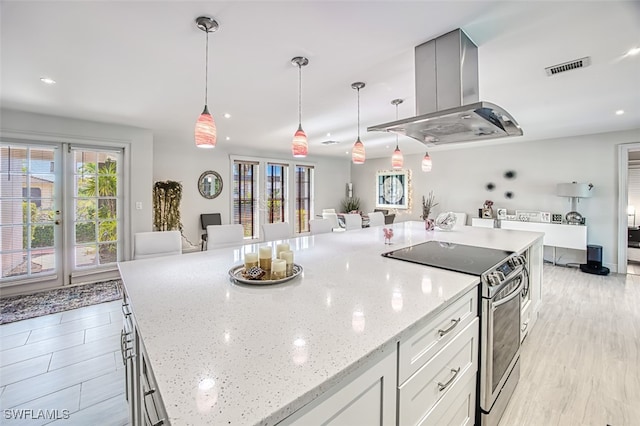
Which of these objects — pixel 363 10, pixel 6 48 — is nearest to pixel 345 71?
pixel 363 10

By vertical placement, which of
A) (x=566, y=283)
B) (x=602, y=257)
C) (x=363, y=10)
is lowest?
(x=566, y=283)

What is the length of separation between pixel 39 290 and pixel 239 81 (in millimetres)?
4108

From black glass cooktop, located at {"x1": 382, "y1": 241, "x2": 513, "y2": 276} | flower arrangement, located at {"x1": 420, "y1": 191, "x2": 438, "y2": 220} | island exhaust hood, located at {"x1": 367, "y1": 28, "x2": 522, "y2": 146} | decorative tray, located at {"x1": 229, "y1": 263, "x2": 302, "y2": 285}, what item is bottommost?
decorative tray, located at {"x1": 229, "y1": 263, "x2": 302, "y2": 285}

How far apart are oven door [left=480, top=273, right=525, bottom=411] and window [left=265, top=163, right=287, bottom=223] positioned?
6.01m

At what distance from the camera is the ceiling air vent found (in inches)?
91.4

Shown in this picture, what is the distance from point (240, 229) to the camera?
9.64ft

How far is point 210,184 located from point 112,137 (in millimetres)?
2195

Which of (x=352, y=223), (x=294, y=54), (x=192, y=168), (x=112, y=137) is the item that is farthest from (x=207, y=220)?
(x=294, y=54)

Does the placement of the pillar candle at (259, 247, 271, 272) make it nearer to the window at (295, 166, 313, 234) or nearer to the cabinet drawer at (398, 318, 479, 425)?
the cabinet drawer at (398, 318, 479, 425)

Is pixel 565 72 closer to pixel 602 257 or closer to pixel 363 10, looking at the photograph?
pixel 363 10

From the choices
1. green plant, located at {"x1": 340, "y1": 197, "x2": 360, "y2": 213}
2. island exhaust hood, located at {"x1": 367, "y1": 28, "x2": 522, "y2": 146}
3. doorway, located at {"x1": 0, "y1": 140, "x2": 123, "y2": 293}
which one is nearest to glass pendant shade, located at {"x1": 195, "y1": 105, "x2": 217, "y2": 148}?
island exhaust hood, located at {"x1": 367, "y1": 28, "x2": 522, "y2": 146}

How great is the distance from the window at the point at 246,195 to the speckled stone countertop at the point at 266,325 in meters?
5.03

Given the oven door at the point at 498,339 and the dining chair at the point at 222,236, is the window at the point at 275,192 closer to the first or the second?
the dining chair at the point at 222,236

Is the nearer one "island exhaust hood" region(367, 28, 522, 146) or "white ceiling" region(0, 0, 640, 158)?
"white ceiling" region(0, 0, 640, 158)
